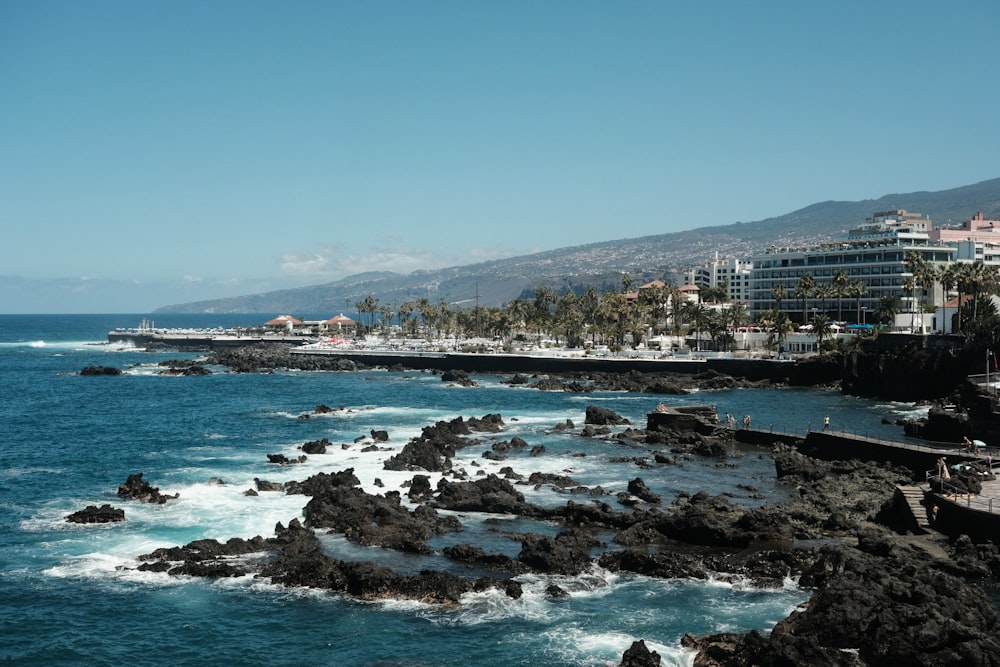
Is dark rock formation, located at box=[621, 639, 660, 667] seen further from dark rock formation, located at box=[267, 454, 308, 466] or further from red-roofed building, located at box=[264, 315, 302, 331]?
red-roofed building, located at box=[264, 315, 302, 331]

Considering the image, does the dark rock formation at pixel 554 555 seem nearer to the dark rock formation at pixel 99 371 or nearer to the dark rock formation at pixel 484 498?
the dark rock formation at pixel 484 498

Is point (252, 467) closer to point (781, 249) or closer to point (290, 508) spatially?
point (290, 508)

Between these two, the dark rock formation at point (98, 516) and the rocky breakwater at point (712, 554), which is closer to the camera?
the rocky breakwater at point (712, 554)

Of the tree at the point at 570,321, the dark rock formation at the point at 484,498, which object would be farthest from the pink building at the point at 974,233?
the dark rock formation at the point at 484,498

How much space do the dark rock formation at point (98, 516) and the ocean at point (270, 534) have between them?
806mm

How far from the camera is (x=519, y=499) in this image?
1610 inches

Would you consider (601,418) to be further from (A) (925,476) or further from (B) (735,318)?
(B) (735,318)

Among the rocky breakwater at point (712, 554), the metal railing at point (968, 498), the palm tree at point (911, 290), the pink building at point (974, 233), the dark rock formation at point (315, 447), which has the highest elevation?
the pink building at point (974, 233)

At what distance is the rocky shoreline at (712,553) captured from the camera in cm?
2320

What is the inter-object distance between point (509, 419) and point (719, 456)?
22680 millimetres

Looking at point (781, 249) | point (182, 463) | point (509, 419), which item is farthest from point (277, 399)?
point (781, 249)

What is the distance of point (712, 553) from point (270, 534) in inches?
686

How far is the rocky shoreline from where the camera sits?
76.1ft

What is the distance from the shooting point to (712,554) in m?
33.1
